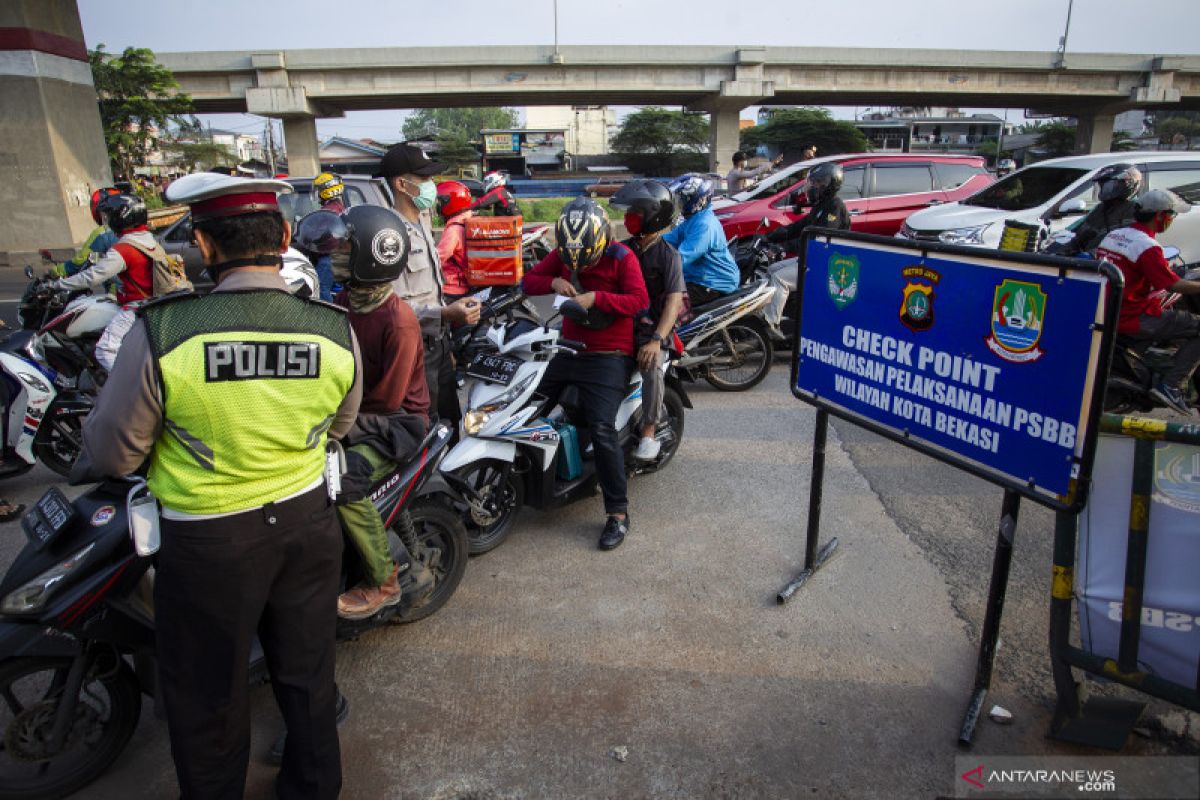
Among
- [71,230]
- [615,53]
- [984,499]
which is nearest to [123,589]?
[984,499]

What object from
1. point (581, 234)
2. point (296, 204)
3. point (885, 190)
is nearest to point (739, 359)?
point (581, 234)

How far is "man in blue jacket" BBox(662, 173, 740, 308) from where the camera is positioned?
6309 mm

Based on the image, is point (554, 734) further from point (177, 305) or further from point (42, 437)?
point (42, 437)

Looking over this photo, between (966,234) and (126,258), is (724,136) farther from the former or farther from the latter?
(126,258)

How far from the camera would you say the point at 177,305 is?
1869mm

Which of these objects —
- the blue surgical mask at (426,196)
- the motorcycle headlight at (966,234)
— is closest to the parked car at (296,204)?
the blue surgical mask at (426,196)

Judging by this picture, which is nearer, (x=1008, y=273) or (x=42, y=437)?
(x=1008, y=273)

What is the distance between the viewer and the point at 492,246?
6.66 m

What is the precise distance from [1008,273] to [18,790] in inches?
141

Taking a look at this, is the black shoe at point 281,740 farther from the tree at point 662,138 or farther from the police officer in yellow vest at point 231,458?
the tree at point 662,138

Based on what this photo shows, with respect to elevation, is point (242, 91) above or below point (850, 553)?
above

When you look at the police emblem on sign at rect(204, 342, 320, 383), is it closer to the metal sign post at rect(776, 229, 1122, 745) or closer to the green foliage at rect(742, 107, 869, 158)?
the metal sign post at rect(776, 229, 1122, 745)

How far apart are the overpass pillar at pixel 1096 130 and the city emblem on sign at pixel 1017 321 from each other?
47.1 m

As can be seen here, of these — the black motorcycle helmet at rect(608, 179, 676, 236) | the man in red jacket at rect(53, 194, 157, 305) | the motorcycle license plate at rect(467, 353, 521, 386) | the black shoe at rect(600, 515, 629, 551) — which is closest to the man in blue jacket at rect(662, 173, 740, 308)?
the black motorcycle helmet at rect(608, 179, 676, 236)
